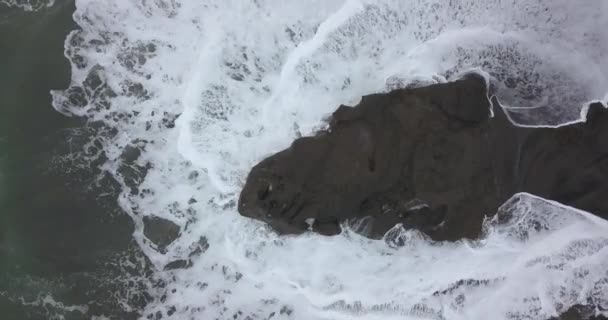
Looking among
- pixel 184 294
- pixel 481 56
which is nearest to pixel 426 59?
pixel 481 56

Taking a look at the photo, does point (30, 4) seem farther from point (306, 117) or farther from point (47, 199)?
point (306, 117)

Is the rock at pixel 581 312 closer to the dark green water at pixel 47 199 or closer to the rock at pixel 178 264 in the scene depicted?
the rock at pixel 178 264

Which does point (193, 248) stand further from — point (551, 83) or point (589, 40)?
point (589, 40)

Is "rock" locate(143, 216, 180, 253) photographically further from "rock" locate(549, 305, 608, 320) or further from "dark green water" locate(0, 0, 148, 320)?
"rock" locate(549, 305, 608, 320)

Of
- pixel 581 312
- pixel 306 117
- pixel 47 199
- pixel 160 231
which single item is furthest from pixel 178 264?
pixel 581 312

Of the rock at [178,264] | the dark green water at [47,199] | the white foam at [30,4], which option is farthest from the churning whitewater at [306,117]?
the white foam at [30,4]
